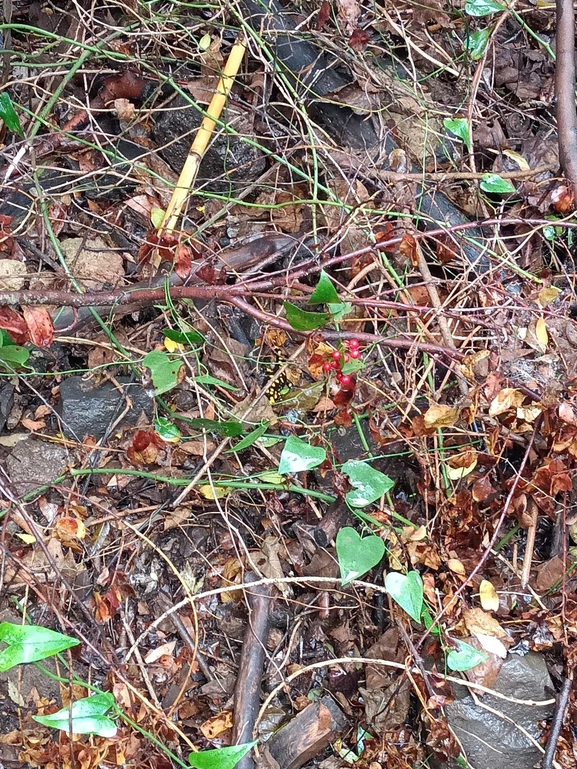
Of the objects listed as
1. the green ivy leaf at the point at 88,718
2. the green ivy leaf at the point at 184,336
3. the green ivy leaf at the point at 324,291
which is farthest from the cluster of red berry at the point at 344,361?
the green ivy leaf at the point at 88,718

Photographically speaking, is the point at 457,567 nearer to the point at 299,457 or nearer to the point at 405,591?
the point at 405,591

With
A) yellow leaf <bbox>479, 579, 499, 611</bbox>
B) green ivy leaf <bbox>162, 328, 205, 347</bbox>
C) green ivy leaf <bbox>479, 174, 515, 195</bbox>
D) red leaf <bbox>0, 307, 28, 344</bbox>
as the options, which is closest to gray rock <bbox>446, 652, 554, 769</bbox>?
yellow leaf <bbox>479, 579, 499, 611</bbox>

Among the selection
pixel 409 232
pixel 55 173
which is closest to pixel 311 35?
pixel 409 232

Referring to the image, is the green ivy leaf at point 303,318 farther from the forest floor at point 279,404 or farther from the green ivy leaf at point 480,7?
the green ivy leaf at point 480,7

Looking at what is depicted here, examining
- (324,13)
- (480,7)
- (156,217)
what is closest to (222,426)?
(156,217)

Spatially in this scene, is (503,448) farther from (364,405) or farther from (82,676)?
(82,676)

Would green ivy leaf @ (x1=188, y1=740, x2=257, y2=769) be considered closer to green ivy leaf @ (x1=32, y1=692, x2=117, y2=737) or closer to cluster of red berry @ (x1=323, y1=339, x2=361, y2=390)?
green ivy leaf @ (x1=32, y1=692, x2=117, y2=737)

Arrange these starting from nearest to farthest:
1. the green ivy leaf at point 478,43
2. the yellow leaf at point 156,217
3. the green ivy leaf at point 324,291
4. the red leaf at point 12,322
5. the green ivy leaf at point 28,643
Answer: the green ivy leaf at point 28,643, the green ivy leaf at point 324,291, the red leaf at point 12,322, the yellow leaf at point 156,217, the green ivy leaf at point 478,43
